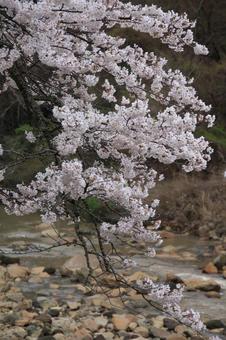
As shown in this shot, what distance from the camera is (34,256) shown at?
10875mm

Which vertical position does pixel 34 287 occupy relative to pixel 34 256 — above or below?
below

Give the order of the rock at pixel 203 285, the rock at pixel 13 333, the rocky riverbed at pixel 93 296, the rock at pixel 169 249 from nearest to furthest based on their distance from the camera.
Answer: the rock at pixel 13 333 < the rocky riverbed at pixel 93 296 < the rock at pixel 203 285 < the rock at pixel 169 249

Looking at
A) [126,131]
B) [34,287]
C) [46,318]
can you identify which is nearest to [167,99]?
[126,131]

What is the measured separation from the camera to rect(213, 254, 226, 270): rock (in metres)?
9.90

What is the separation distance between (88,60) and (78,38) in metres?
0.17

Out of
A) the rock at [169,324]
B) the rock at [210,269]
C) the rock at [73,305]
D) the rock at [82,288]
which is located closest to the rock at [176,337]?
the rock at [169,324]

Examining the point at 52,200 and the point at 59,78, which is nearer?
the point at 52,200

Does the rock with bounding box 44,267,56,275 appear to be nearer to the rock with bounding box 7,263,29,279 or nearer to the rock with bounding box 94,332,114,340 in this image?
the rock with bounding box 7,263,29,279

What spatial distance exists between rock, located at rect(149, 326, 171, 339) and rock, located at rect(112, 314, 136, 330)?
320 millimetres

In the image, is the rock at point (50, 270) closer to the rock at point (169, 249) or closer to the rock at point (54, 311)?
the rock at point (54, 311)

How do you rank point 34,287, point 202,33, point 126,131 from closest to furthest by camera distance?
1. point 126,131
2. point 34,287
3. point 202,33

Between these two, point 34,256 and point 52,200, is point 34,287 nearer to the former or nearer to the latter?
point 34,256

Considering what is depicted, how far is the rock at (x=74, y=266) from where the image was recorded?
9.61 meters

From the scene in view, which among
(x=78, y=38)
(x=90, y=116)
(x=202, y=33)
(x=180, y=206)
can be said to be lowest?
(x=90, y=116)
